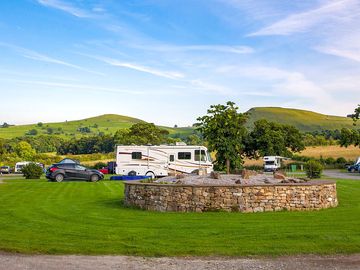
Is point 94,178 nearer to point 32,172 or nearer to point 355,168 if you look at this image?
point 32,172

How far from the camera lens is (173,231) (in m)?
12.2

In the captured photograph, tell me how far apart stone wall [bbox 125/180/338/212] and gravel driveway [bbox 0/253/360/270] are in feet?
19.4

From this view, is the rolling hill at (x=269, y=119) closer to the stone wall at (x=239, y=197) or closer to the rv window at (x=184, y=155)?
the rv window at (x=184, y=155)

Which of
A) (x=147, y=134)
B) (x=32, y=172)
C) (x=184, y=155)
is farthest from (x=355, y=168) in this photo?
(x=147, y=134)

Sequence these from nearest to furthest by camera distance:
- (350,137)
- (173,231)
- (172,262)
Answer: (172,262), (173,231), (350,137)

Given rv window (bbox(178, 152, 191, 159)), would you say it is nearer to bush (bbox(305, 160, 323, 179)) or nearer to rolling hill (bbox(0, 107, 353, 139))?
bush (bbox(305, 160, 323, 179))

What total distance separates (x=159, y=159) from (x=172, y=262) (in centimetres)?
2841

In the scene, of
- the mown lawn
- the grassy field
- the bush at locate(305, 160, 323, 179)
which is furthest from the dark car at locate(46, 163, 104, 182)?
the grassy field

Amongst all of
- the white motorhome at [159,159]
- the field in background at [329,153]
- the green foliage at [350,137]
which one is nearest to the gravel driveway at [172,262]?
the white motorhome at [159,159]

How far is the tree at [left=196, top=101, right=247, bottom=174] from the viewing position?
2738 centimetres

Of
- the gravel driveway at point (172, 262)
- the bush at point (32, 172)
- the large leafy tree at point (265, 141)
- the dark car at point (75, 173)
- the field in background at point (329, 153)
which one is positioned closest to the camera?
the gravel driveway at point (172, 262)

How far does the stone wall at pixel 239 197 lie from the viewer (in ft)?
51.3

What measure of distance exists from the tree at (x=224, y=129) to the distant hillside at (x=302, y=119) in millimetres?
115281

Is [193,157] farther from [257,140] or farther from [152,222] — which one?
[257,140]
